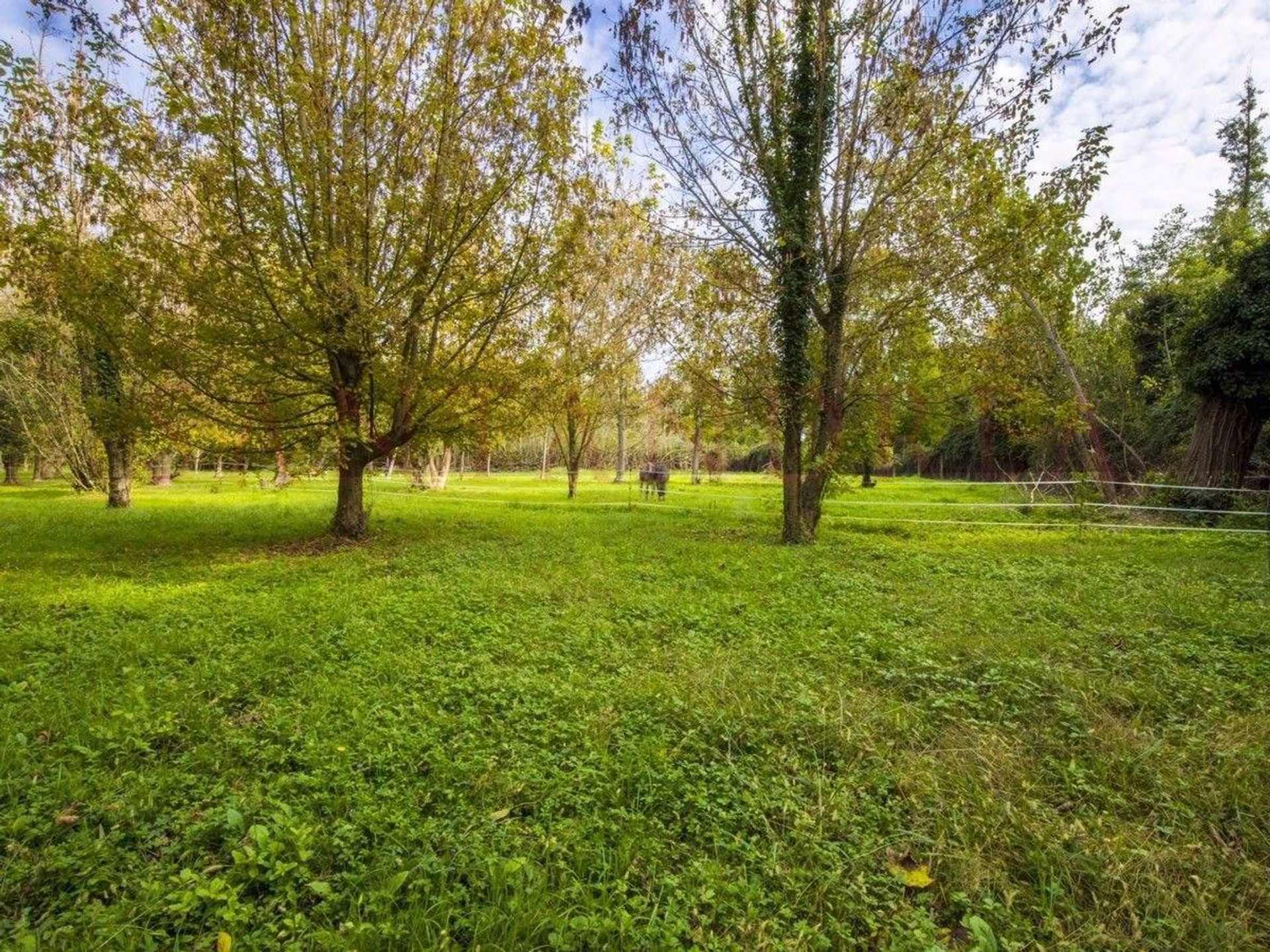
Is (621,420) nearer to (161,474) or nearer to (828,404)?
(828,404)

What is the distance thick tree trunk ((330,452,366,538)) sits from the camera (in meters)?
11.4

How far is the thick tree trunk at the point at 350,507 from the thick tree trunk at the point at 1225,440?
2048 cm

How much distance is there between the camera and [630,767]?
3453mm

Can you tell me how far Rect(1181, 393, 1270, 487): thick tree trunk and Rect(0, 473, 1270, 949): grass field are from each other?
9931mm

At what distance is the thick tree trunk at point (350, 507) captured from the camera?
11430 millimetres

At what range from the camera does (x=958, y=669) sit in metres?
4.90

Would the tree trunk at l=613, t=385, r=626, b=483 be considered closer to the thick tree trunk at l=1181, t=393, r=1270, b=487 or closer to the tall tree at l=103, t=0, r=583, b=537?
the tall tree at l=103, t=0, r=583, b=537

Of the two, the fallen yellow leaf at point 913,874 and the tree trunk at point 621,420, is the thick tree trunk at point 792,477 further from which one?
the tree trunk at point 621,420

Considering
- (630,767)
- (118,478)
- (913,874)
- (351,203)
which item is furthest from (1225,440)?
(118,478)

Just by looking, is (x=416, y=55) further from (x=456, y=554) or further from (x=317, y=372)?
(x=456, y=554)

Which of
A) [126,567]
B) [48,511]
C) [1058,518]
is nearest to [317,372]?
[126,567]

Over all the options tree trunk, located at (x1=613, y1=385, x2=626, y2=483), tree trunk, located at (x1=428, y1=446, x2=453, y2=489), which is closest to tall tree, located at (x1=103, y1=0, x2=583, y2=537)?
tree trunk, located at (x1=613, y1=385, x2=626, y2=483)

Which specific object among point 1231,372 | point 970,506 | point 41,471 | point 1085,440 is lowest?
point 970,506

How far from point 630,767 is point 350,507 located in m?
10.0
